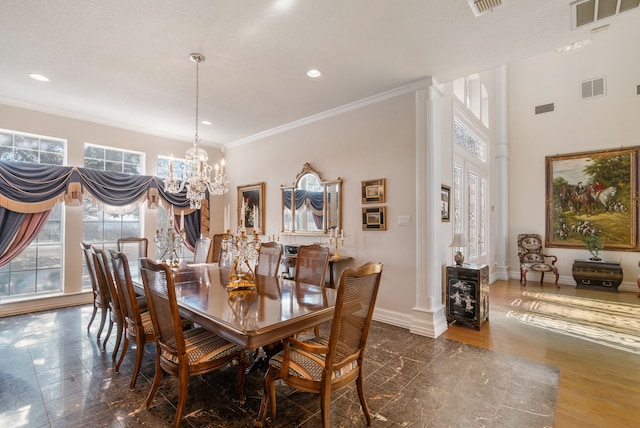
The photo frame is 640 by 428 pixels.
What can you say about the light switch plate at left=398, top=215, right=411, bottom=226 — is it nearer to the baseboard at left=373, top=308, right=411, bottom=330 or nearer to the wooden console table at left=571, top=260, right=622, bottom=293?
the baseboard at left=373, top=308, right=411, bottom=330

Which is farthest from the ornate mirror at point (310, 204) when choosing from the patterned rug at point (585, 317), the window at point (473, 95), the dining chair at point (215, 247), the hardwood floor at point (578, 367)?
the patterned rug at point (585, 317)

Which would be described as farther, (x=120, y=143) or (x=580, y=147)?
(x=580, y=147)

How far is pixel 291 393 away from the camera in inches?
85.1

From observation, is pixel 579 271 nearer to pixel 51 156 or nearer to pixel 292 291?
pixel 292 291

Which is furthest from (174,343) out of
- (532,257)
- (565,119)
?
(565,119)

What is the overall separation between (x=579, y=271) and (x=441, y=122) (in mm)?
4789

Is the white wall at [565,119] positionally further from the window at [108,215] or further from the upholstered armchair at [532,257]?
the window at [108,215]

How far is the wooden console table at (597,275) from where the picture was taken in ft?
17.7

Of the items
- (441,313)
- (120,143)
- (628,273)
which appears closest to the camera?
(441,313)

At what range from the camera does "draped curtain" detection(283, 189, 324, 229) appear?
447 cm

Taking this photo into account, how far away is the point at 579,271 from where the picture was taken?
572 centimetres

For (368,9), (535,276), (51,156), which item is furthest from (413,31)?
(535,276)

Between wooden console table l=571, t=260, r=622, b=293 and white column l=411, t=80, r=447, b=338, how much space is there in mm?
4342

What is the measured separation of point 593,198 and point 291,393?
283 inches
